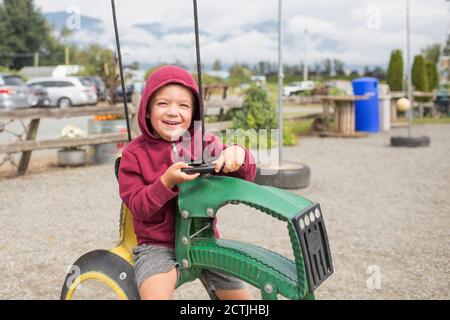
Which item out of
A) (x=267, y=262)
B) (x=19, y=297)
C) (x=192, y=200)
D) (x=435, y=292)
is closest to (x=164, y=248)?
(x=192, y=200)

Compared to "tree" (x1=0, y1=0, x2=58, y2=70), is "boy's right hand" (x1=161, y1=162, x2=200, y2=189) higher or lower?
lower

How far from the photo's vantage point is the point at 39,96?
19.4 m

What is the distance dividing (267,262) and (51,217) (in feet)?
12.7

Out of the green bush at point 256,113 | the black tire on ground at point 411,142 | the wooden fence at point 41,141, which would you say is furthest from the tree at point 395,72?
the wooden fence at point 41,141

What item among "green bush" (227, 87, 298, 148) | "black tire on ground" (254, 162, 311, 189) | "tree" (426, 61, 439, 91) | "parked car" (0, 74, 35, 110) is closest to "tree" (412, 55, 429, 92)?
"tree" (426, 61, 439, 91)

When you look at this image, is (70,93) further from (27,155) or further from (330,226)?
(330,226)

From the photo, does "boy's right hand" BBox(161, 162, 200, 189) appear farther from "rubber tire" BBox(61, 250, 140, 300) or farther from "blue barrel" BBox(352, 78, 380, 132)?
"blue barrel" BBox(352, 78, 380, 132)

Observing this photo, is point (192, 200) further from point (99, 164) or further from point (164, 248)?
point (99, 164)

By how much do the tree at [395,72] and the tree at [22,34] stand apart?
42243 millimetres

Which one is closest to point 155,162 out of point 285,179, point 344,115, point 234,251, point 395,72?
point 234,251

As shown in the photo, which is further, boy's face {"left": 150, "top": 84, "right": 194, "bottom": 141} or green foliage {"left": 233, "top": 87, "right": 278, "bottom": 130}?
green foliage {"left": 233, "top": 87, "right": 278, "bottom": 130}

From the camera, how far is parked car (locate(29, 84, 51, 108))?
18.9 meters

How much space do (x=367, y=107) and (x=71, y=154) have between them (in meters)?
7.63

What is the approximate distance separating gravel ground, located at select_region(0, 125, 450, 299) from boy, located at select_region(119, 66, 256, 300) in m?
1.37
